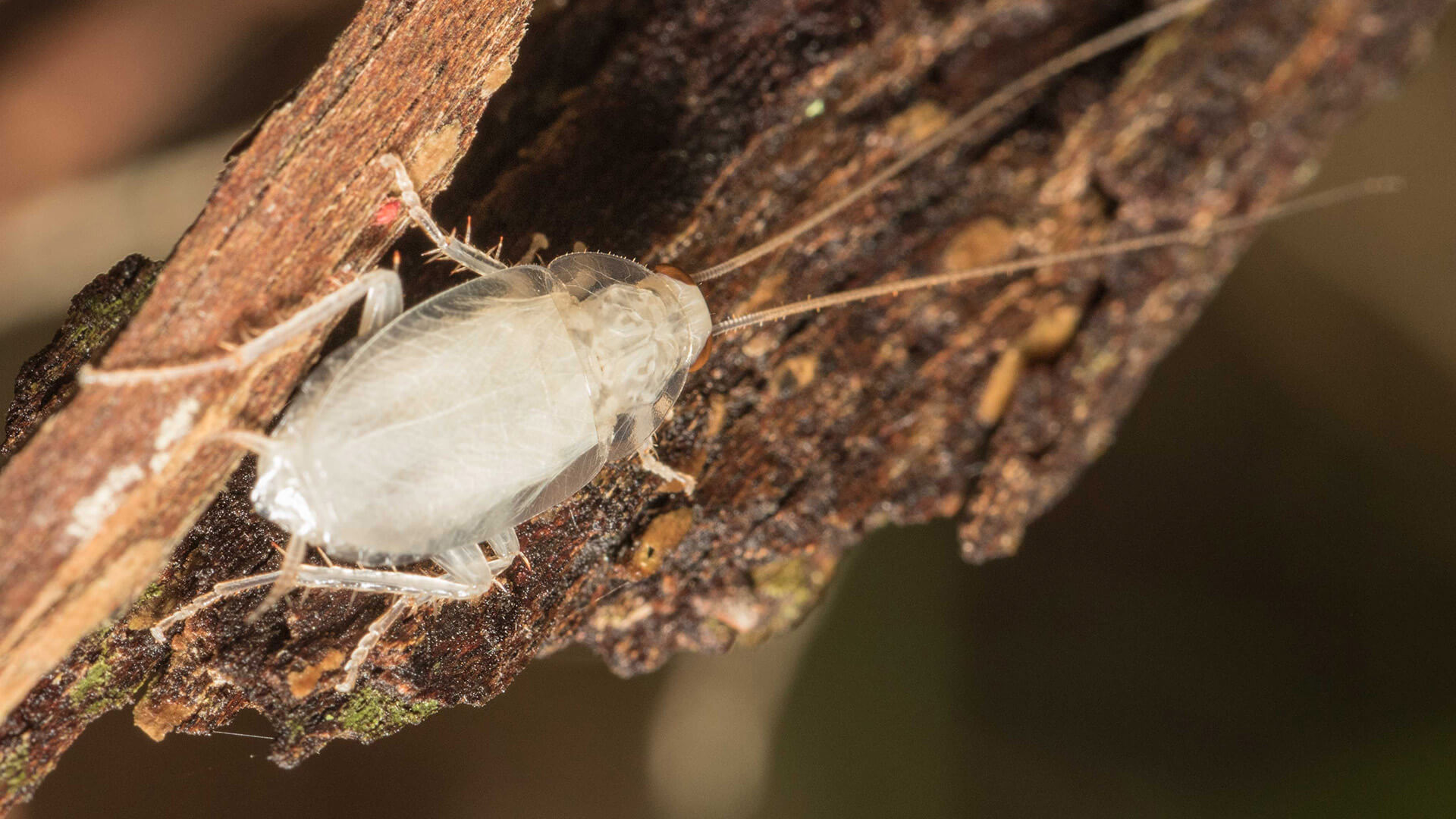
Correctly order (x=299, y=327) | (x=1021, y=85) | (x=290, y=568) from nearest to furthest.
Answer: (x=299, y=327) < (x=290, y=568) < (x=1021, y=85)

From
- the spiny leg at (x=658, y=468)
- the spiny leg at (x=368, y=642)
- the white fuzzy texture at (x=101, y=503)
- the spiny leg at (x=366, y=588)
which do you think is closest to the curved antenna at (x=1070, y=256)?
the spiny leg at (x=658, y=468)

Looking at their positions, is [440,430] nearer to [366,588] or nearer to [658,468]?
[366,588]

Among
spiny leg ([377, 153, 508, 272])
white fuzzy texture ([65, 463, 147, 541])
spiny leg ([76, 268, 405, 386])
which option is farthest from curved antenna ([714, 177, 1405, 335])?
white fuzzy texture ([65, 463, 147, 541])

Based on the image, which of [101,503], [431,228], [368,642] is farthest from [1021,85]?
[101,503]

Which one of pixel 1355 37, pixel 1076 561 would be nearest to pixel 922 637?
pixel 1076 561

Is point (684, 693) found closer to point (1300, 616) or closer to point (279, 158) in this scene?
point (279, 158)

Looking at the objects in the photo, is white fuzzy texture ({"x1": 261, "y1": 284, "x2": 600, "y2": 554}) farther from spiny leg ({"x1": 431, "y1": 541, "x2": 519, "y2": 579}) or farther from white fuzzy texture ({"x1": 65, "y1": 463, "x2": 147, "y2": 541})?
A: white fuzzy texture ({"x1": 65, "y1": 463, "x2": 147, "y2": 541})

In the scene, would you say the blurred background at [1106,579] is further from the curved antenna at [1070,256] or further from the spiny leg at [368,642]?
the spiny leg at [368,642]
